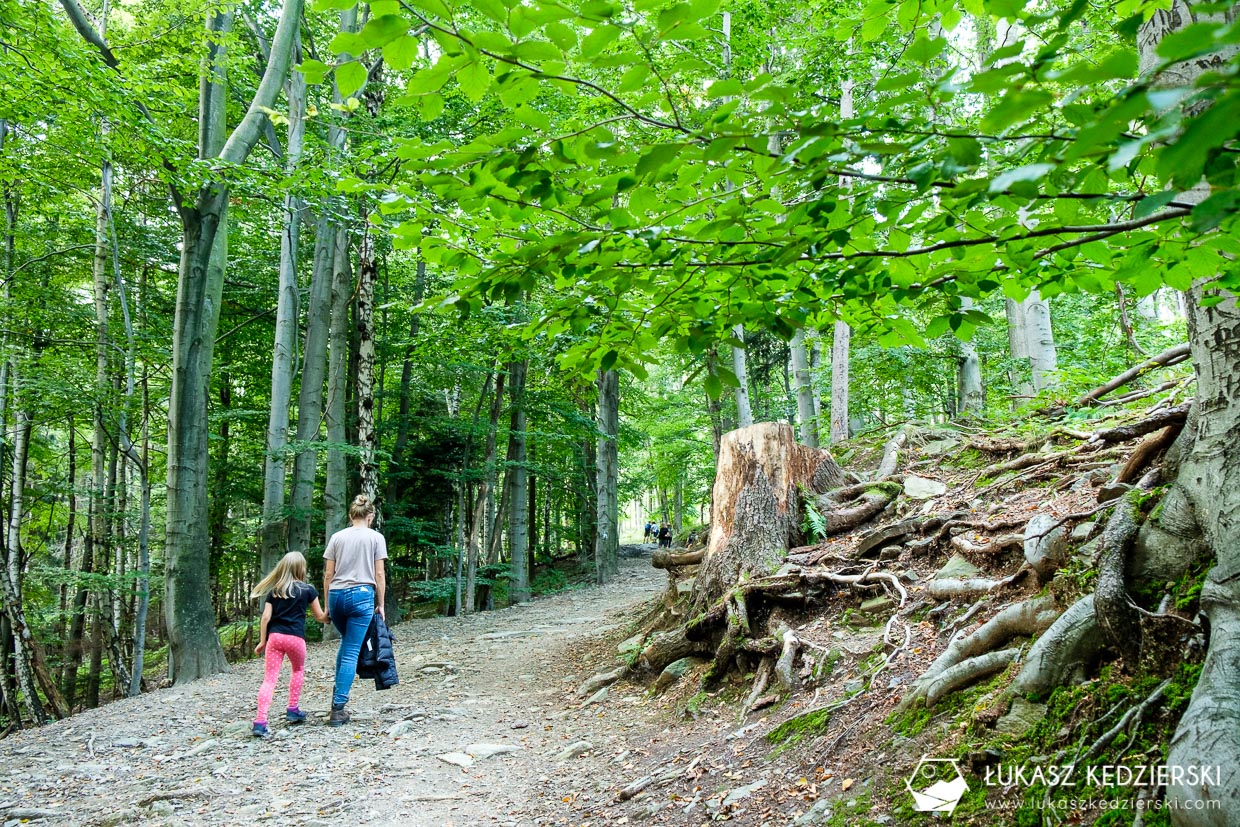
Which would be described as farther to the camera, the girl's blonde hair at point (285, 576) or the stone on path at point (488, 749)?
the girl's blonde hair at point (285, 576)

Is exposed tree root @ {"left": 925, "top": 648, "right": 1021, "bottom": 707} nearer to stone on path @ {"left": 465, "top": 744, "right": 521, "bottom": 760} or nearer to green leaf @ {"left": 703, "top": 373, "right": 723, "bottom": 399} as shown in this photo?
green leaf @ {"left": 703, "top": 373, "right": 723, "bottom": 399}

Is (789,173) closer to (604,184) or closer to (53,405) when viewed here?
(604,184)

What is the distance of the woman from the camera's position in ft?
20.5

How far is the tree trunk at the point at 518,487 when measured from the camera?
15.5 m

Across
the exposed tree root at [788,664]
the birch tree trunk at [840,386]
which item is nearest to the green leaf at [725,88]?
the exposed tree root at [788,664]

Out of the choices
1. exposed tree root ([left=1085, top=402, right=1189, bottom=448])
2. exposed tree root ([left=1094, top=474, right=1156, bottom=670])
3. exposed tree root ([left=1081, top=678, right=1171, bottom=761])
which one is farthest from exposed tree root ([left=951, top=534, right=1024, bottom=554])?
exposed tree root ([left=1081, top=678, right=1171, bottom=761])

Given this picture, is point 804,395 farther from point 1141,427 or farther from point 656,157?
point 656,157

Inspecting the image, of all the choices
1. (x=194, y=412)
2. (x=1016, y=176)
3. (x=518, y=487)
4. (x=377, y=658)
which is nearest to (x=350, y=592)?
(x=377, y=658)

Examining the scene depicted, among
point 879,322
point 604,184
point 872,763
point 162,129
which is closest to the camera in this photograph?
point 604,184

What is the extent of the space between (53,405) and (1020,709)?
14.8 meters

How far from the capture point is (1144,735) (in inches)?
90.0

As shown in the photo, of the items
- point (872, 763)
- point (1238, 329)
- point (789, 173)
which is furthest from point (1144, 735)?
point (789, 173)

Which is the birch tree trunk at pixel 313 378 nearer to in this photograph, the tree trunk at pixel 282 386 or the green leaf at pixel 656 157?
the tree trunk at pixel 282 386

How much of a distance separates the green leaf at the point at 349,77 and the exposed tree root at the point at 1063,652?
11.1ft
